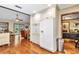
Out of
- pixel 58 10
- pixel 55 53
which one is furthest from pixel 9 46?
pixel 58 10

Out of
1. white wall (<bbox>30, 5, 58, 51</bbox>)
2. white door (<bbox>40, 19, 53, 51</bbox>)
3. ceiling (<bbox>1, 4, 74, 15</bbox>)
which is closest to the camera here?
ceiling (<bbox>1, 4, 74, 15</bbox>)

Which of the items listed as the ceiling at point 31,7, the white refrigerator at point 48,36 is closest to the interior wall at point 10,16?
the ceiling at point 31,7

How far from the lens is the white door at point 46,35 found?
7.08 ft

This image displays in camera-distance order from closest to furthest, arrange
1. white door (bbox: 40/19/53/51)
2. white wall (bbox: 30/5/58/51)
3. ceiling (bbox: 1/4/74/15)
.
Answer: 1. ceiling (bbox: 1/4/74/15)
2. white wall (bbox: 30/5/58/51)
3. white door (bbox: 40/19/53/51)

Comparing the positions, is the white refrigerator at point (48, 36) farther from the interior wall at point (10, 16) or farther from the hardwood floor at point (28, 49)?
the interior wall at point (10, 16)

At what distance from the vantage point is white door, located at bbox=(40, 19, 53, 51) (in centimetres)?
216

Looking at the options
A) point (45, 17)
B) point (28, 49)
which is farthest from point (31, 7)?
point (28, 49)

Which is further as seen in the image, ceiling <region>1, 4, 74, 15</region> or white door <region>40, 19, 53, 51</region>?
white door <region>40, 19, 53, 51</region>

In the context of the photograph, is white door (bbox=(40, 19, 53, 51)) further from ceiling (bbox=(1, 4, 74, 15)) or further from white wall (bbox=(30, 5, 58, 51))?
ceiling (bbox=(1, 4, 74, 15))

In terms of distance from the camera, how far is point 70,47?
200cm

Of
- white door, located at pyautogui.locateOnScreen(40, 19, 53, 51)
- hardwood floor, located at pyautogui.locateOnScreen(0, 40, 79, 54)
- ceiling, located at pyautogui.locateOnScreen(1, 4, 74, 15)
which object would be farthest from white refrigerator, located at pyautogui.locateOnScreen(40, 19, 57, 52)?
ceiling, located at pyautogui.locateOnScreen(1, 4, 74, 15)

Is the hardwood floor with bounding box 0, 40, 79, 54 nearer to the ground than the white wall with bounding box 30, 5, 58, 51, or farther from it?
nearer to the ground

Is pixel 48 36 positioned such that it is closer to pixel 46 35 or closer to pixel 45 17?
pixel 46 35

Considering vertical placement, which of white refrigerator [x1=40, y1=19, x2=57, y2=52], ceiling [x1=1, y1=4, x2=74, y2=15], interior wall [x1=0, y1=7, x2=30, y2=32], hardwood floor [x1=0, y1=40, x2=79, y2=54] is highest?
ceiling [x1=1, y1=4, x2=74, y2=15]
